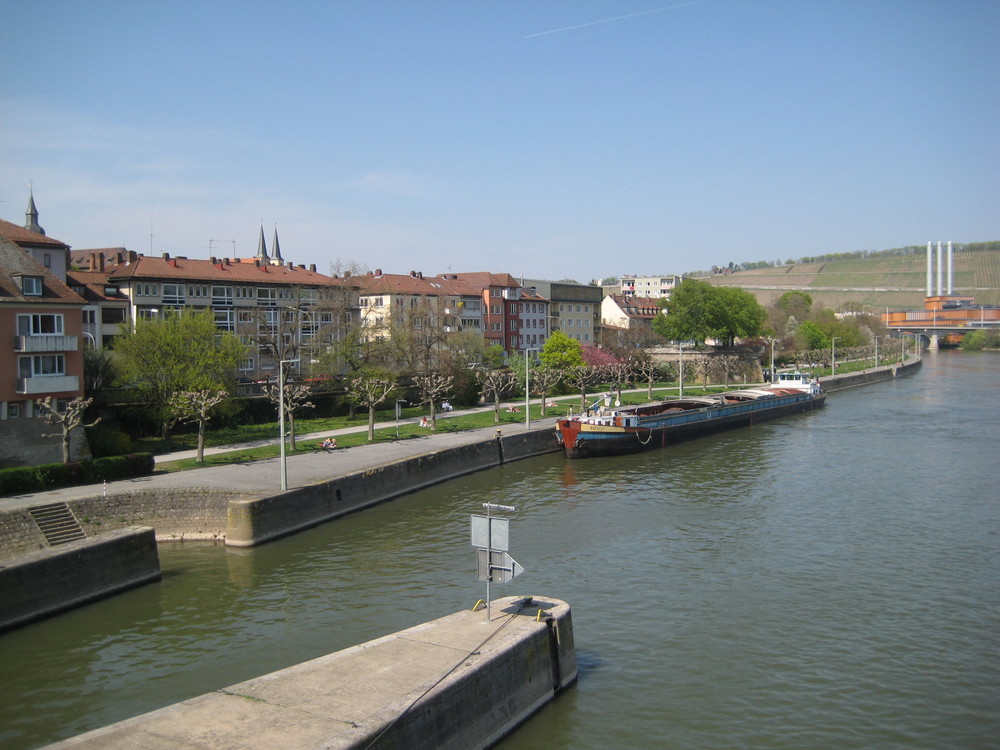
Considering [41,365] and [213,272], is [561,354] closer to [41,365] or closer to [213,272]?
[213,272]

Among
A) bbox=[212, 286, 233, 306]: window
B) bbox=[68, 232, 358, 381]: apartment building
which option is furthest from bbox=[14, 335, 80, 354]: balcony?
bbox=[212, 286, 233, 306]: window

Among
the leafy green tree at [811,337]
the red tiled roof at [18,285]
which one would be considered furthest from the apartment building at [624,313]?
the red tiled roof at [18,285]

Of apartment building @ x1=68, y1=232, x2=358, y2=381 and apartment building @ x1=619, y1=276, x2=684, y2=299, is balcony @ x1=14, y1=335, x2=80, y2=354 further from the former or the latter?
apartment building @ x1=619, y1=276, x2=684, y2=299

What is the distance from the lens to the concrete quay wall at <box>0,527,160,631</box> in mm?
22875

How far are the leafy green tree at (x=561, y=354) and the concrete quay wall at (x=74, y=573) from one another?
50521 millimetres

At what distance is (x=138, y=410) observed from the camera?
44.8 meters

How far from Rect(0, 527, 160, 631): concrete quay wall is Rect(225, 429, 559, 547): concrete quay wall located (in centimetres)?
363

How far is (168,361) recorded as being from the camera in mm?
45375

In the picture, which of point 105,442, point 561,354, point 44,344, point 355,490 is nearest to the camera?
point 355,490

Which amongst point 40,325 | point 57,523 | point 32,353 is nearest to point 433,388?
point 40,325

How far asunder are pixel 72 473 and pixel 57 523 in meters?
4.55

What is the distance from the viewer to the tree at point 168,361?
4459 cm

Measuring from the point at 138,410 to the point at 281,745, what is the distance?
3536cm

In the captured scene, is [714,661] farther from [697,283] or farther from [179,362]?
[697,283]
